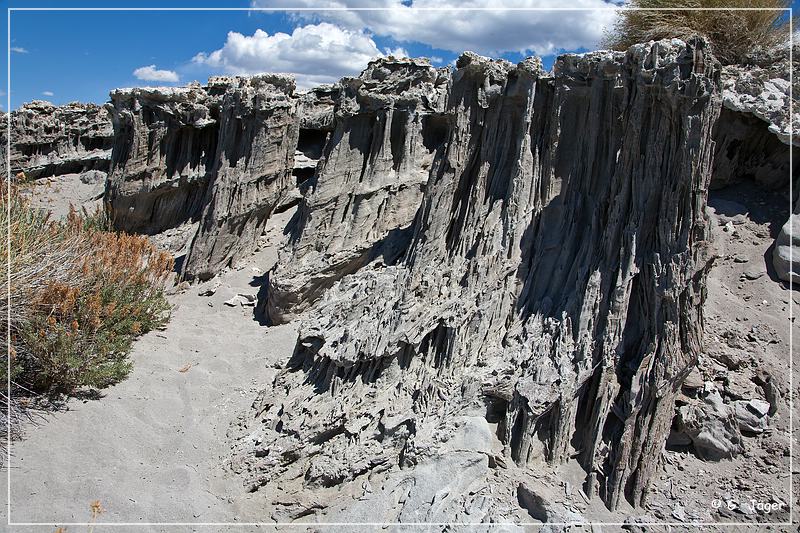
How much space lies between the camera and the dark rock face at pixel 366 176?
901 centimetres

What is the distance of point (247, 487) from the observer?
568 cm

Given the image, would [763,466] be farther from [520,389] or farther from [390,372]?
[390,372]

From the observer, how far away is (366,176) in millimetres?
9398

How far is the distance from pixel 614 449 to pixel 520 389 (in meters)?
0.94

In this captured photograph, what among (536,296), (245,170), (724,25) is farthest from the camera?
(245,170)

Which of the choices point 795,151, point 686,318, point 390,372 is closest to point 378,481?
point 390,372

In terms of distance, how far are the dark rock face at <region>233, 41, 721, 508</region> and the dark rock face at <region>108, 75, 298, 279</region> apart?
370 centimetres

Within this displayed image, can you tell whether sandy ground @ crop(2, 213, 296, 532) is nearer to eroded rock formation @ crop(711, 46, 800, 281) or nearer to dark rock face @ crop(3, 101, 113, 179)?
eroded rock formation @ crop(711, 46, 800, 281)

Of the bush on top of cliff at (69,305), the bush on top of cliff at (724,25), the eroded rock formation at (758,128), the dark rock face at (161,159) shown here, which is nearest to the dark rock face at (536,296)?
the bush on top of cliff at (69,305)

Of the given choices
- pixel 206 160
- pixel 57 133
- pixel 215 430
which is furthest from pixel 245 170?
pixel 57 133

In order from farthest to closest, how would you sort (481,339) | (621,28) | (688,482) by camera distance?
(621,28) → (481,339) → (688,482)

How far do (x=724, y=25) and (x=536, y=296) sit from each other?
6.21 metres

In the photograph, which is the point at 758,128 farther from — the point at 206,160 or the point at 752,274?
the point at 206,160

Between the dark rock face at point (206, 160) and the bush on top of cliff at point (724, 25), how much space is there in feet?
20.4
